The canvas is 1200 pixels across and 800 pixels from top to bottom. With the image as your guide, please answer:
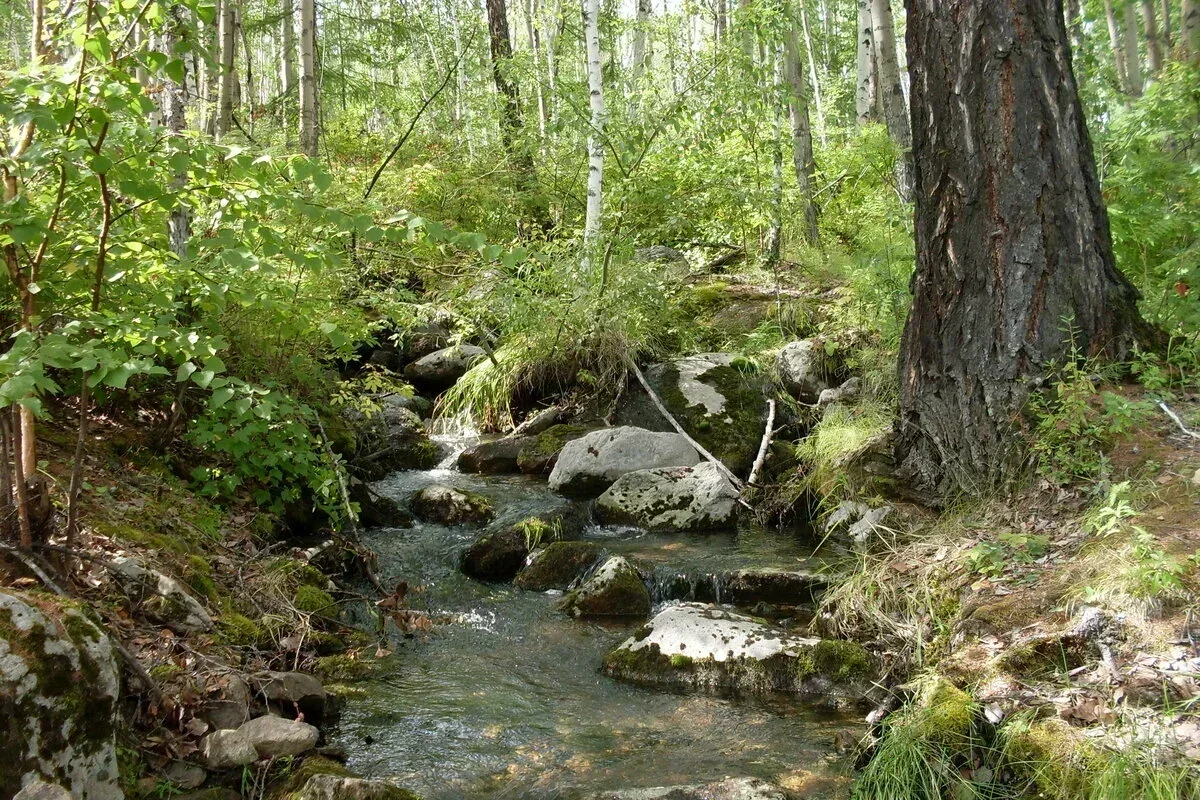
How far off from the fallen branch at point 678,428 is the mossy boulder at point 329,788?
469 cm

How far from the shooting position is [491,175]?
40.4 feet

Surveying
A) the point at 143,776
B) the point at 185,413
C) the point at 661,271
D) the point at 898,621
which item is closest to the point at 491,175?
the point at 661,271

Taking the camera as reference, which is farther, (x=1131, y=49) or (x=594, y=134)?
(x=1131, y=49)

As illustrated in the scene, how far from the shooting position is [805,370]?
8.12m

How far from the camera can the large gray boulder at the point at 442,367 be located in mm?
10492

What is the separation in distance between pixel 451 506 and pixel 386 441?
1558 millimetres

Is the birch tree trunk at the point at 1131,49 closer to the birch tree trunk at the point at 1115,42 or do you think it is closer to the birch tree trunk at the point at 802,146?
the birch tree trunk at the point at 1115,42

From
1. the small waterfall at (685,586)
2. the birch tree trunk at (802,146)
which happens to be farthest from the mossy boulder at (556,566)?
the birch tree trunk at (802,146)

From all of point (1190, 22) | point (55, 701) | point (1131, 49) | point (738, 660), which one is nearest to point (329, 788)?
point (55, 701)

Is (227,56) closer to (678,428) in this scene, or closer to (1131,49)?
(678,428)

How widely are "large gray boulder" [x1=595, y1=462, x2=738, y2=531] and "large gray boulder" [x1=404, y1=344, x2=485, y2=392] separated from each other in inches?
155

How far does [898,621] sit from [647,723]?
4.57 ft

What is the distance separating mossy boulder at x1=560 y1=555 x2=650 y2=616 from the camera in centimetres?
529

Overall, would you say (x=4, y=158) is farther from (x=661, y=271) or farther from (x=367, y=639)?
(x=661, y=271)
